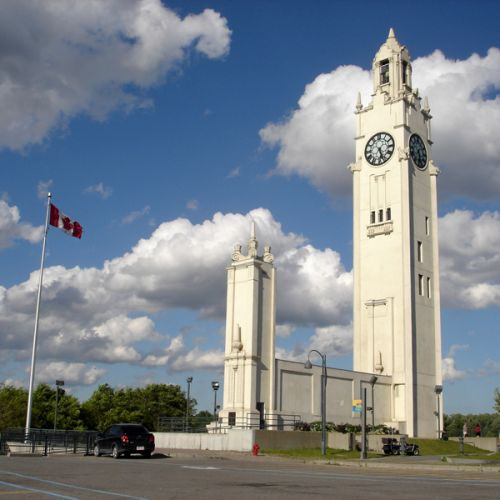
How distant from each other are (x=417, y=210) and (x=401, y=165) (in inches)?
184

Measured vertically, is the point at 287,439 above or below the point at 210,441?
above

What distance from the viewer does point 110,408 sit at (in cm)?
11038

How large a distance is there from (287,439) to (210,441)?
180 inches

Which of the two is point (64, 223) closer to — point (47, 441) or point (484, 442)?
point (47, 441)

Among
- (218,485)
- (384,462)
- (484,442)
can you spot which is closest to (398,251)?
(484,442)

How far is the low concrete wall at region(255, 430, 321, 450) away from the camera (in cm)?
3925

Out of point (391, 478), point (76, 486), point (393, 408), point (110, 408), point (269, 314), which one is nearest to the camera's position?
point (76, 486)

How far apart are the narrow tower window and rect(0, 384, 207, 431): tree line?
201ft

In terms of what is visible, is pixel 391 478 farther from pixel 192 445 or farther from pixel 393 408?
pixel 393 408

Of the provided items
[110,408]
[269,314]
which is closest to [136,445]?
[269,314]

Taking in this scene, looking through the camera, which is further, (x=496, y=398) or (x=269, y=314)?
(x=496, y=398)

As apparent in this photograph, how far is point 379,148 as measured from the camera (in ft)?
228

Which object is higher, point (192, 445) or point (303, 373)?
point (303, 373)

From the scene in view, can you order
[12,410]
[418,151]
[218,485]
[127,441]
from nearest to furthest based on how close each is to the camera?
1. [218,485]
2. [127,441]
3. [418,151]
4. [12,410]
